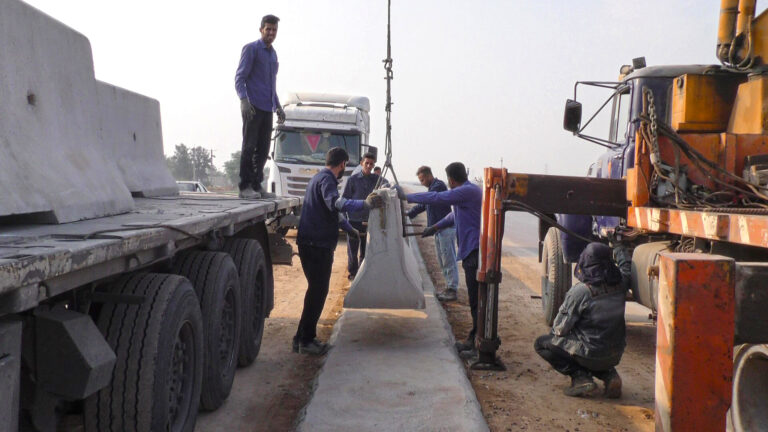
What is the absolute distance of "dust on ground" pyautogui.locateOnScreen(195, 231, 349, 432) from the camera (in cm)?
439

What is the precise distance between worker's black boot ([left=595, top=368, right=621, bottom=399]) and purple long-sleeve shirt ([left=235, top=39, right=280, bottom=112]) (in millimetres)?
4129

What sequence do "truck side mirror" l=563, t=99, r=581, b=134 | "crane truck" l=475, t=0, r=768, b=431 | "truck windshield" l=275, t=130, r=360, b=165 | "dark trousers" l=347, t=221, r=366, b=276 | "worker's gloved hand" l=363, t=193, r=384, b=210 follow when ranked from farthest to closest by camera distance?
1. "truck windshield" l=275, t=130, r=360, b=165
2. "dark trousers" l=347, t=221, r=366, b=276
3. "truck side mirror" l=563, t=99, r=581, b=134
4. "worker's gloved hand" l=363, t=193, r=384, b=210
5. "crane truck" l=475, t=0, r=768, b=431

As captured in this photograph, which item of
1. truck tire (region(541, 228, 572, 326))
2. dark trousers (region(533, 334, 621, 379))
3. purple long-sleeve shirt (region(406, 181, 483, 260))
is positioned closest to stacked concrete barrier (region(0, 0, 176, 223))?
purple long-sleeve shirt (region(406, 181, 483, 260))

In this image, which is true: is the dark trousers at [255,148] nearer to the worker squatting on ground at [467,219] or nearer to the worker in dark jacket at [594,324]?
the worker squatting on ground at [467,219]

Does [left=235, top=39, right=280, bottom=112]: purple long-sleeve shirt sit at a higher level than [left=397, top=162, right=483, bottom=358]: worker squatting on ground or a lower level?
higher

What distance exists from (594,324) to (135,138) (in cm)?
416

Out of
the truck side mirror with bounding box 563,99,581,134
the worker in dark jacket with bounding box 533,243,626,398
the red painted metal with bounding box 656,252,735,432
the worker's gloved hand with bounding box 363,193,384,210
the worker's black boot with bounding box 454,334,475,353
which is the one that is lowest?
the worker's black boot with bounding box 454,334,475,353

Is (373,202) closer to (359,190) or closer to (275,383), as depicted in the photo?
(275,383)

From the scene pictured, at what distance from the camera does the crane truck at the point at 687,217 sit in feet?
7.24

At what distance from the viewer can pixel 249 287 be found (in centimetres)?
538

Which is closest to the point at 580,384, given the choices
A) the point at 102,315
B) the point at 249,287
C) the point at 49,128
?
the point at 249,287

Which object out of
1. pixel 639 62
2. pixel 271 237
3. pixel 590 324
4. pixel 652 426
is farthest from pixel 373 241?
pixel 639 62

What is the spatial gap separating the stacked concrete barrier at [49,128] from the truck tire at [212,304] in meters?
0.54

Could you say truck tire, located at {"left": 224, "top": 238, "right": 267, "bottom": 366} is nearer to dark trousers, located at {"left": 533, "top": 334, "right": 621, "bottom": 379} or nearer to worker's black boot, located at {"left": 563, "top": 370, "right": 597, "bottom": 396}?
dark trousers, located at {"left": 533, "top": 334, "right": 621, "bottom": 379}
